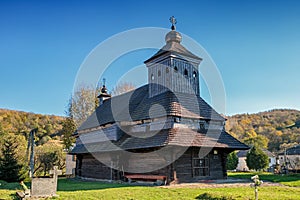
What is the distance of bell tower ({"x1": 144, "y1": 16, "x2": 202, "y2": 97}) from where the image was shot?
19266mm

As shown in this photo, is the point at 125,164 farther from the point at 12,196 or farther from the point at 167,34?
the point at 167,34

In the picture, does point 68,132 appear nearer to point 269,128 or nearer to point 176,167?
point 176,167

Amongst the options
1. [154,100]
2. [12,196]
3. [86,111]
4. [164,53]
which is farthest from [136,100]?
[86,111]

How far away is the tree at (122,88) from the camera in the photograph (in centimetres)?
3675

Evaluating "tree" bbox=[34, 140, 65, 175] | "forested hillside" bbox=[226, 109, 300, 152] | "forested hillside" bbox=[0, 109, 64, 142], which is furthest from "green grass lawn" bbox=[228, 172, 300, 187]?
"forested hillside" bbox=[0, 109, 64, 142]

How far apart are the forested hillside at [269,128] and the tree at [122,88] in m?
29.6

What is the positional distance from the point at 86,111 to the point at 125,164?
18.1 m

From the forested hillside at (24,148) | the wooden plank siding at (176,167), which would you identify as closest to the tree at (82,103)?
the forested hillside at (24,148)

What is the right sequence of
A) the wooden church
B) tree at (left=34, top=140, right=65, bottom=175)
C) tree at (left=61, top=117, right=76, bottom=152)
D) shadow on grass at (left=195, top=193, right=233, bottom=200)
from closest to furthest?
1. shadow on grass at (left=195, top=193, right=233, bottom=200)
2. the wooden church
3. tree at (left=34, top=140, right=65, bottom=175)
4. tree at (left=61, top=117, right=76, bottom=152)

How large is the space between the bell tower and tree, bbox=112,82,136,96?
1564 cm

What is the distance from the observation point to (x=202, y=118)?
59.7 feet

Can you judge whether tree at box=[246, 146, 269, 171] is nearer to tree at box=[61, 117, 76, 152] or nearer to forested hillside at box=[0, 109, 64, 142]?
tree at box=[61, 117, 76, 152]

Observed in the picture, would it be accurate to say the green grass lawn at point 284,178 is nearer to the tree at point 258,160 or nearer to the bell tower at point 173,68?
the bell tower at point 173,68

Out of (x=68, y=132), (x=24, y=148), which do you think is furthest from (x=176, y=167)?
(x=24, y=148)
